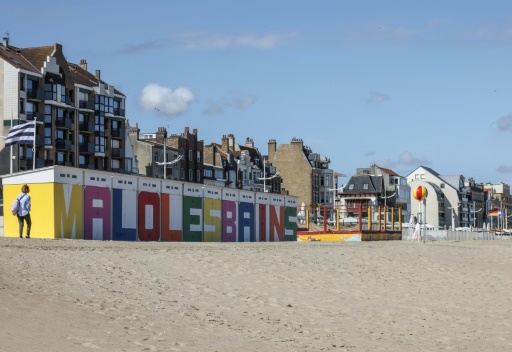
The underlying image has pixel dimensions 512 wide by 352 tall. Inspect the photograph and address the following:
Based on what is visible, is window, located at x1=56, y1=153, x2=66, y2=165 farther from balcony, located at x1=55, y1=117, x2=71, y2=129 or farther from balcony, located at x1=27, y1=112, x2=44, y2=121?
balcony, located at x1=27, y1=112, x2=44, y2=121

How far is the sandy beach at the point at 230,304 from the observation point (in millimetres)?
12945

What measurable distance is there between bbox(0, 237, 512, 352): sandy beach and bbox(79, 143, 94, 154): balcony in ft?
209

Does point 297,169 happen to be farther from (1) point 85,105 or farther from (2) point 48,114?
(2) point 48,114

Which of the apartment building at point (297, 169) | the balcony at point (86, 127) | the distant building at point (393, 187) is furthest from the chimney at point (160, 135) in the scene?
the distant building at point (393, 187)

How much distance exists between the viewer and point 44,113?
83.2 meters

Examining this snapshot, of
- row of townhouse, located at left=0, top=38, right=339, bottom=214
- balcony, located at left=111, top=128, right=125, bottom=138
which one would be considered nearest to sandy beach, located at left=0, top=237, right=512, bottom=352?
row of townhouse, located at left=0, top=38, right=339, bottom=214

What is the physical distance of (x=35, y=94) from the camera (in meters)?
82.0

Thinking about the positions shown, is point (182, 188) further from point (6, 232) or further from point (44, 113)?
point (44, 113)

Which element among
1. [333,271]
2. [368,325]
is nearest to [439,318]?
[368,325]

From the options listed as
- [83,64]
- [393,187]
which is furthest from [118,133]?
[393,187]

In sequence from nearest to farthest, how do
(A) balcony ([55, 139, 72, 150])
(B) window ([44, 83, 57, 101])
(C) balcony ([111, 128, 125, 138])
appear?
(B) window ([44, 83, 57, 101]), (A) balcony ([55, 139, 72, 150]), (C) balcony ([111, 128, 125, 138])

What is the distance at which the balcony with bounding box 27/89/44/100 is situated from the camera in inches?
3209

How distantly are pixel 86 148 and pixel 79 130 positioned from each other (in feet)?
6.90

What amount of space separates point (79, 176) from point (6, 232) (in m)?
3.65
